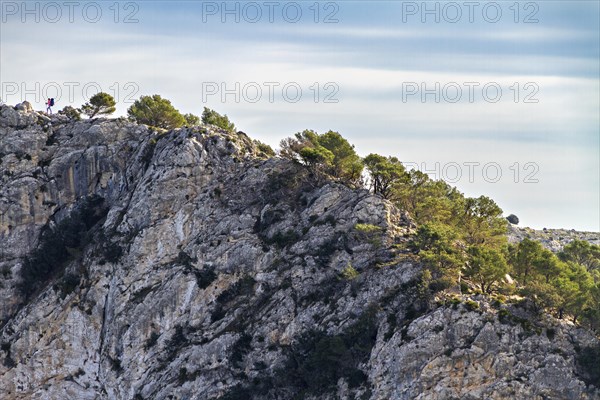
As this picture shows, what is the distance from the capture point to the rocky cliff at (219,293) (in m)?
93.2

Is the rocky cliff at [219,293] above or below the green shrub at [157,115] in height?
below

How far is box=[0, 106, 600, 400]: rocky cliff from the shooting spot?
93250 mm

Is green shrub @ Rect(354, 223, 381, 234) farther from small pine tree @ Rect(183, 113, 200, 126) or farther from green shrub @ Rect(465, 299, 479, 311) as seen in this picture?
small pine tree @ Rect(183, 113, 200, 126)

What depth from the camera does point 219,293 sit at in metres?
113

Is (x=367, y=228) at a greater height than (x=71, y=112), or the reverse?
(x=71, y=112)

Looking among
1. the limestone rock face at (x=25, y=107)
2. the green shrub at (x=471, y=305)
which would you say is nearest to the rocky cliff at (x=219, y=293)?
the green shrub at (x=471, y=305)

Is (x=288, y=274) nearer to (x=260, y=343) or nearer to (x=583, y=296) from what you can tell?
(x=260, y=343)

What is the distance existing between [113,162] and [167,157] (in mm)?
15155

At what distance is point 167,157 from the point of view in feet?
408

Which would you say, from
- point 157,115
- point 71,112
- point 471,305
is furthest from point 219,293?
point 71,112

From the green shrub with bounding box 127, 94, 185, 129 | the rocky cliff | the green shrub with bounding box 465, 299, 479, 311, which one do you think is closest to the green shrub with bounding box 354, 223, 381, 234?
the rocky cliff

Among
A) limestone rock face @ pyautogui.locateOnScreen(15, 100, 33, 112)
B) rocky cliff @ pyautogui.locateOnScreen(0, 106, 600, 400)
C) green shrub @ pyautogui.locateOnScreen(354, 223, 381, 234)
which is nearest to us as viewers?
rocky cliff @ pyautogui.locateOnScreen(0, 106, 600, 400)

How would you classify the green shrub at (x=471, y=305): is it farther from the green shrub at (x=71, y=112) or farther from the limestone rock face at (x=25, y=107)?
the limestone rock face at (x=25, y=107)

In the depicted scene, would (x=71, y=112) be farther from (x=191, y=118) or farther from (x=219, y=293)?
(x=219, y=293)
